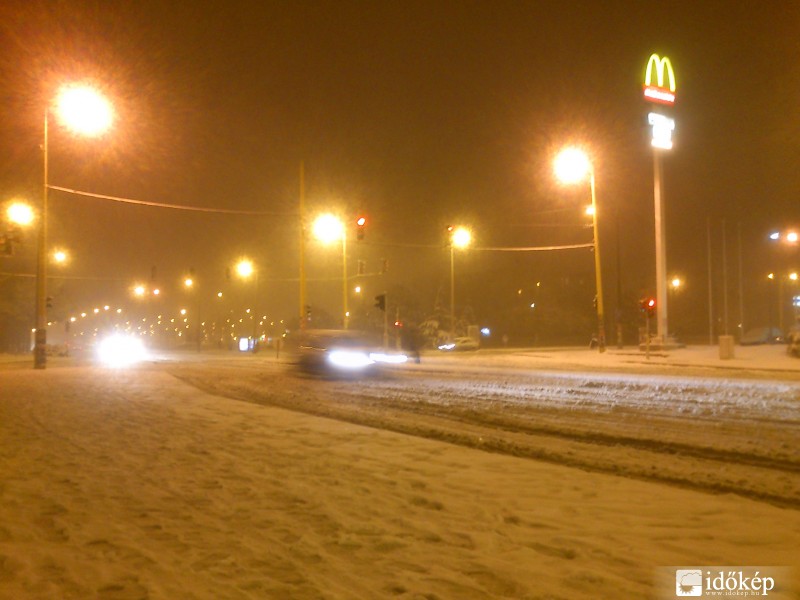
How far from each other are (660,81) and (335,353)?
3529cm

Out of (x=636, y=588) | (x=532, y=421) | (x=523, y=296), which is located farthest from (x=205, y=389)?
(x=523, y=296)

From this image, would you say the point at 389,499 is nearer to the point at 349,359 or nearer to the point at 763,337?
the point at 349,359

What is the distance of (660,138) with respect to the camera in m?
51.3

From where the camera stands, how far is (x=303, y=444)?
37.1 feet

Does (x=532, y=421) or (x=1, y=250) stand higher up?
(x=1, y=250)

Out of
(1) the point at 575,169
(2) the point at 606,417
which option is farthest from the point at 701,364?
(2) the point at 606,417

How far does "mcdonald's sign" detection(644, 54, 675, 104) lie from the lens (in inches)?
2052

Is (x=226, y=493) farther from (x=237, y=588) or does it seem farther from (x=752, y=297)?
(x=752, y=297)

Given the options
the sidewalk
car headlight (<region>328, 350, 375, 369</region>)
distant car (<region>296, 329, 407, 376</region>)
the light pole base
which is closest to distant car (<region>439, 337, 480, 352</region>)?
the sidewalk

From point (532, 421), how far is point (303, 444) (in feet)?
14.9

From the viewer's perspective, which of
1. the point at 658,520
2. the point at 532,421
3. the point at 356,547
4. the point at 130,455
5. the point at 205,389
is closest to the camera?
the point at 356,547
